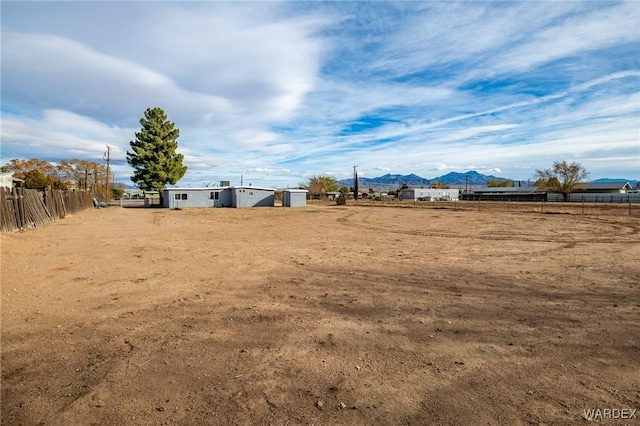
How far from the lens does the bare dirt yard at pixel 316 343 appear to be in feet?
9.32

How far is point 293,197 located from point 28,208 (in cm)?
3352

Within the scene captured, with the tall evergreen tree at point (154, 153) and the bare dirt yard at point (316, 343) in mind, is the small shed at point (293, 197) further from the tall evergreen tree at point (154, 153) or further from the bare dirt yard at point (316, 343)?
the bare dirt yard at point (316, 343)

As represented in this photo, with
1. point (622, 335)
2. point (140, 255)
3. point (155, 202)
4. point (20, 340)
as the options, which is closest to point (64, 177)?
point (155, 202)

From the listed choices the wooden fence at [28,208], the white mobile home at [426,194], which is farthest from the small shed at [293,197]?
the white mobile home at [426,194]

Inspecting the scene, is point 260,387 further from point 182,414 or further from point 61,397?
point 61,397

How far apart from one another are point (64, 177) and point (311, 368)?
82.7 meters

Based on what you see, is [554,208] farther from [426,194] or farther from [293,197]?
[426,194]

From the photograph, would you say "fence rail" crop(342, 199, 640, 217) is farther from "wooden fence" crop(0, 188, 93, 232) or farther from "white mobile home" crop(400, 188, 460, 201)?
"white mobile home" crop(400, 188, 460, 201)

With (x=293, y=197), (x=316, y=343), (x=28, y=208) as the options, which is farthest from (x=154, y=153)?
(x=316, y=343)

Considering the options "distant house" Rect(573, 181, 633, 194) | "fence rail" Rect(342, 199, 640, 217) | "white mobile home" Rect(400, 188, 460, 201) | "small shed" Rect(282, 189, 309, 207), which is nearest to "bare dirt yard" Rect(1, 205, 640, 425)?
"fence rail" Rect(342, 199, 640, 217)

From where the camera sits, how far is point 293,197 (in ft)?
153

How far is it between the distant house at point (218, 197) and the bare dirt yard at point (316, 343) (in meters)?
35.7

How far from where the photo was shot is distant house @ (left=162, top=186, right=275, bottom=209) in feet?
139

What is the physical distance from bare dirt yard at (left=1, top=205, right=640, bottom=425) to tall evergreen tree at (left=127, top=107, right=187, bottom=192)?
40.2m
